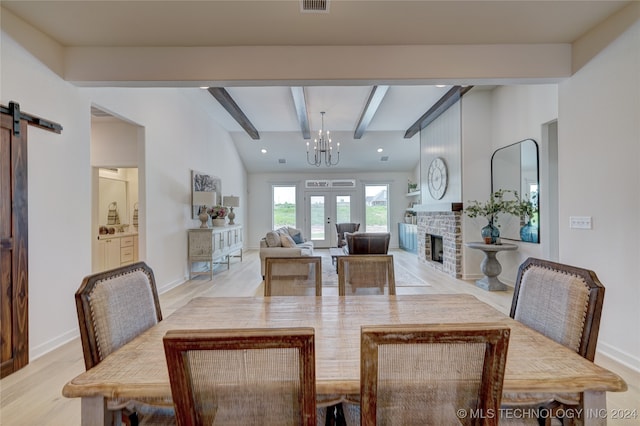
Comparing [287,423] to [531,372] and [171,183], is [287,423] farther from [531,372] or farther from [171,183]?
[171,183]

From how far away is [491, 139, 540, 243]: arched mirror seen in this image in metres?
4.24

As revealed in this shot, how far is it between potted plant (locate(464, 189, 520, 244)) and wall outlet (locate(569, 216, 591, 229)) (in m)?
1.77

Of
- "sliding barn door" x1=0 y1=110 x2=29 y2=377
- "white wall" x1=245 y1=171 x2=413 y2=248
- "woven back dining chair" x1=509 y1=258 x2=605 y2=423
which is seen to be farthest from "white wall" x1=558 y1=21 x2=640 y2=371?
"white wall" x1=245 y1=171 x2=413 y2=248

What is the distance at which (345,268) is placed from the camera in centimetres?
198

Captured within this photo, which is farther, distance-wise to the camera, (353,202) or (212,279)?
(353,202)

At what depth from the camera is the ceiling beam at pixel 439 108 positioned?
4688mm

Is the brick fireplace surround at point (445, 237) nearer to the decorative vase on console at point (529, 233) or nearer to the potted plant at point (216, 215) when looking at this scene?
the decorative vase on console at point (529, 233)

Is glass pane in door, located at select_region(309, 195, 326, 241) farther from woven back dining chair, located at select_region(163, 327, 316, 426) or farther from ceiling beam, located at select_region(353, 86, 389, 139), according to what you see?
woven back dining chair, located at select_region(163, 327, 316, 426)

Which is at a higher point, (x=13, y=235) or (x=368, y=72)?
(x=368, y=72)

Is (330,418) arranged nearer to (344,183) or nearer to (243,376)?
(243,376)

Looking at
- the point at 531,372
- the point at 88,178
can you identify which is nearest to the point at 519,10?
the point at 531,372

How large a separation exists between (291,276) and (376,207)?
8054 millimetres

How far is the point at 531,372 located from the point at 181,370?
3.43ft

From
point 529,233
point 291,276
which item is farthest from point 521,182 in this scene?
point 291,276
